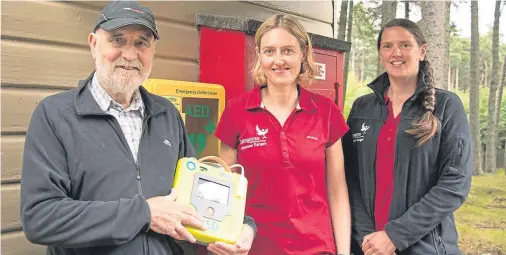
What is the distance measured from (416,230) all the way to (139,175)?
127 centimetres

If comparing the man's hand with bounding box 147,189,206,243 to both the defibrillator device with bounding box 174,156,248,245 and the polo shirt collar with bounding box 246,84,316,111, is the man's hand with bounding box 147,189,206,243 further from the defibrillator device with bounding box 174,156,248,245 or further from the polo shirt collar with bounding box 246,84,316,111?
the polo shirt collar with bounding box 246,84,316,111

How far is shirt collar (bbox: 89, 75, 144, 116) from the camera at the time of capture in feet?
5.46

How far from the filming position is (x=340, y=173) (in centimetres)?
215

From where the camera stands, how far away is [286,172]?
198 centimetres

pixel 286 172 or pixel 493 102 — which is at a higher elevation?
pixel 493 102

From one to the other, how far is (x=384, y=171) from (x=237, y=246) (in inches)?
34.7

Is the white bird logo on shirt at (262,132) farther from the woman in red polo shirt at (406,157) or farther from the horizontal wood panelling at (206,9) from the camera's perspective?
the horizontal wood panelling at (206,9)

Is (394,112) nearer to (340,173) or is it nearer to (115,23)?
(340,173)

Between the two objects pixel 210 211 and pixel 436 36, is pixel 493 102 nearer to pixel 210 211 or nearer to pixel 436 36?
pixel 436 36

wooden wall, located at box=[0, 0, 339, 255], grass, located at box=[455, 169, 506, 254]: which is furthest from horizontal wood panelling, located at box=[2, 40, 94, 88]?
grass, located at box=[455, 169, 506, 254]

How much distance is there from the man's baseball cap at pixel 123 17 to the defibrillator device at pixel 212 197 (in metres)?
0.53

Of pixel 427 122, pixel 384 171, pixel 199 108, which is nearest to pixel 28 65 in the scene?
pixel 199 108

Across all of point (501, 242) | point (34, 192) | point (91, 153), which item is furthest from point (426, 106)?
point (501, 242)

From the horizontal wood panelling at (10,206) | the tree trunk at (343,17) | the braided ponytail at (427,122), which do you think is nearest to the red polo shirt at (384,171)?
the braided ponytail at (427,122)
